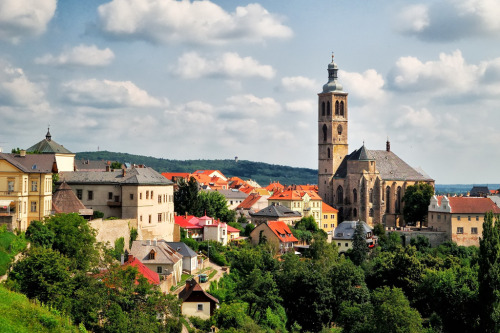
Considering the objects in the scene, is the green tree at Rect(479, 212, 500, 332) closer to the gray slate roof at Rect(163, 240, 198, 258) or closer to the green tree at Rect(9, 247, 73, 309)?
the gray slate roof at Rect(163, 240, 198, 258)

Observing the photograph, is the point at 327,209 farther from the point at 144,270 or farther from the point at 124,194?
the point at 144,270

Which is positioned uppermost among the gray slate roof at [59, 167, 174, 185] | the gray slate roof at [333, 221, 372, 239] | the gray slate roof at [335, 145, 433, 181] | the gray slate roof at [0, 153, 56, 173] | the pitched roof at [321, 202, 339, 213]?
the gray slate roof at [335, 145, 433, 181]

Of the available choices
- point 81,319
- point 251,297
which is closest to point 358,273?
point 251,297

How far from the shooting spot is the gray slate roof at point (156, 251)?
A: 5544 centimetres

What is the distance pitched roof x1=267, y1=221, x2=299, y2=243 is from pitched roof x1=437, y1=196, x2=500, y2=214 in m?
20.3

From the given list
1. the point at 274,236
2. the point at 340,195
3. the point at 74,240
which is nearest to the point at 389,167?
the point at 340,195

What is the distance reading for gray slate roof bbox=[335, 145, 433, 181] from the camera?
107938mm

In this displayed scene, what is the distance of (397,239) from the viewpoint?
9038 centimetres

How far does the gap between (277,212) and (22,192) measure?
47.7 m

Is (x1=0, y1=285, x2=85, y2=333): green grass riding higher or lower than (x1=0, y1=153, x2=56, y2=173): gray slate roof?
lower

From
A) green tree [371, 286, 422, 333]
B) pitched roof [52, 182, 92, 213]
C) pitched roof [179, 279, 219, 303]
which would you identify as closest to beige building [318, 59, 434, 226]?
green tree [371, 286, 422, 333]

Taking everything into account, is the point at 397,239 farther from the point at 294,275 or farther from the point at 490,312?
the point at 490,312

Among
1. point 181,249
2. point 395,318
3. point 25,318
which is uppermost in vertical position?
point 181,249

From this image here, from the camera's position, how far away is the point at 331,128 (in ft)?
372
